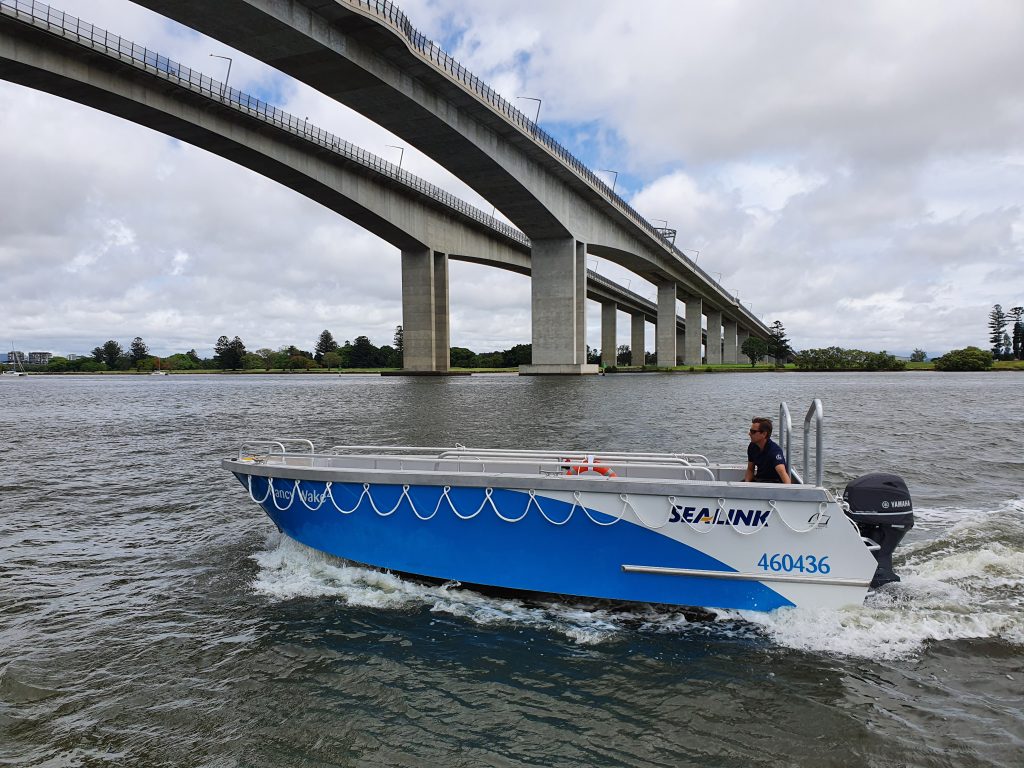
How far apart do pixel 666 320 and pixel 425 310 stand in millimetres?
39180

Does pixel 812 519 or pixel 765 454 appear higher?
pixel 765 454

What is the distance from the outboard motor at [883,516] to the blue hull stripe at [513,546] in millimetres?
1070

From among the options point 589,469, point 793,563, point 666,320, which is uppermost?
point 666,320

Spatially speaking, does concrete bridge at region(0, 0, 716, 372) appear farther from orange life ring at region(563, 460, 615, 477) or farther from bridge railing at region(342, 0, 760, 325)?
orange life ring at region(563, 460, 615, 477)

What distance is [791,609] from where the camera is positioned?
555 centimetres

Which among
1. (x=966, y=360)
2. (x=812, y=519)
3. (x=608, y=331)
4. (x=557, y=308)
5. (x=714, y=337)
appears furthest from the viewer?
(x=714, y=337)

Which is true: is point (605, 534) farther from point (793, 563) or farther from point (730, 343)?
point (730, 343)

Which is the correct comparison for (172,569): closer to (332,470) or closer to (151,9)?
(332,470)

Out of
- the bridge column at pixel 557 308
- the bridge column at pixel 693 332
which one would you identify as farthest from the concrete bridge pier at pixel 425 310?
the bridge column at pixel 693 332

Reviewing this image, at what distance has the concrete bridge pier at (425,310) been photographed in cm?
6412

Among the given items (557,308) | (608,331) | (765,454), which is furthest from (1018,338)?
(765,454)

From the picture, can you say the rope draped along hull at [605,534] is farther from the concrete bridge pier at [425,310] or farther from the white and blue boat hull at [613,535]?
the concrete bridge pier at [425,310]

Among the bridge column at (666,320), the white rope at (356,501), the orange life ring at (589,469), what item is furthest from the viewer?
the bridge column at (666,320)

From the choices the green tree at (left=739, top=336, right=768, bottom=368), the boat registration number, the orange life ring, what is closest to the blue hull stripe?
the boat registration number
